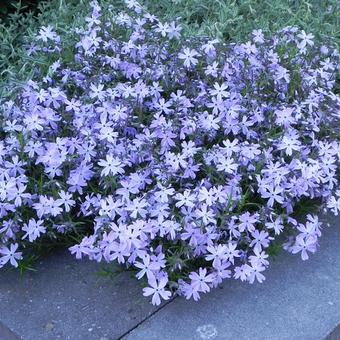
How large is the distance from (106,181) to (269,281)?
710 millimetres

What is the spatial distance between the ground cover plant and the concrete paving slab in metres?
0.10

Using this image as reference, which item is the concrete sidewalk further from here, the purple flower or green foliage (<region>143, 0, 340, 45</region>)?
green foliage (<region>143, 0, 340, 45</region>)

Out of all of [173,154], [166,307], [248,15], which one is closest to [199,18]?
[248,15]

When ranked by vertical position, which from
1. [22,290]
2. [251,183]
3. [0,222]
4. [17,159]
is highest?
[251,183]

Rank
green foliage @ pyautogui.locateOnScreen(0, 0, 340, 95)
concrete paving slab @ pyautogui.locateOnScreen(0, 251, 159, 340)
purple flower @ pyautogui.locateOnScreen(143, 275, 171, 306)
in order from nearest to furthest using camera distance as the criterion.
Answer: purple flower @ pyautogui.locateOnScreen(143, 275, 171, 306), concrete paving slab @ pyautogui.locateOnScreen(0, 251, 159, 340), green foliage @ pyautogui.locateOnScreen(0, 0, 340, 95)

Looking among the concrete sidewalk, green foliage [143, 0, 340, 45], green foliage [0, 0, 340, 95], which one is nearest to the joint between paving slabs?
the concrete sidewalk

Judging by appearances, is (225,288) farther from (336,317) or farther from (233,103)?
(233,103)

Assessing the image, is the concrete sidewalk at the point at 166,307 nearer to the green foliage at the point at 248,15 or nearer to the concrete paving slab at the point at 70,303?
the concrete paving slab at the point at 70,303

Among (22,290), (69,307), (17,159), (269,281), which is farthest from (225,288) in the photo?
(17,159)

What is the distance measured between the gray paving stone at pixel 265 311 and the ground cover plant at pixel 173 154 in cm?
8

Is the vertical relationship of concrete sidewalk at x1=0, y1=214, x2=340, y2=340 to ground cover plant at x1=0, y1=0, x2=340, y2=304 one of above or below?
below

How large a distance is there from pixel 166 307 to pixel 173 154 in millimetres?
582

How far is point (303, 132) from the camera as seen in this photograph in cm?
277

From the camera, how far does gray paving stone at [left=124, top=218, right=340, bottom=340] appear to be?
2.26m
